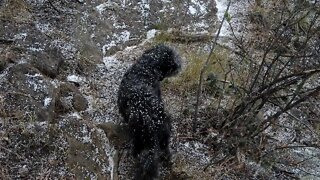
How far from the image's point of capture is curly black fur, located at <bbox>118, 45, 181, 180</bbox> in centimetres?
324

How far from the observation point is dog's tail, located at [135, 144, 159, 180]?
3.19 metres

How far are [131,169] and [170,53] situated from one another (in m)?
1.13

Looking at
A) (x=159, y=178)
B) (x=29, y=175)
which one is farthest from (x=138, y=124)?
(x=29, y=175)

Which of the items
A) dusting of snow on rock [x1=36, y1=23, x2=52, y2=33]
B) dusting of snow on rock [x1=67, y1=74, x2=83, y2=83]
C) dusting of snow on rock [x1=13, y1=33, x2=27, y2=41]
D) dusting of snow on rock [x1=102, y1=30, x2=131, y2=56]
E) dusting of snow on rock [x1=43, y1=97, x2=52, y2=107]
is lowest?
dusting of snow on rock [x1=67, y1=74, x2=83, y2=83]

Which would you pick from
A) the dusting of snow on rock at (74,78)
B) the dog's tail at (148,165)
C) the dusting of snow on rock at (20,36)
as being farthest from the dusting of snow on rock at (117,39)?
the dog's tail at (148,165)

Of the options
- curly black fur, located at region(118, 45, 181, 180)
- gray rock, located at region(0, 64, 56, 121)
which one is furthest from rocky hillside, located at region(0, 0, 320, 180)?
curly black fur, located at region(118, 45, 181, 180)

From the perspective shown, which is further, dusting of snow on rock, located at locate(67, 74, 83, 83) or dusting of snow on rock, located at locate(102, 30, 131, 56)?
dusting of snow on rock, located at locate(102, 30, 131, 56)

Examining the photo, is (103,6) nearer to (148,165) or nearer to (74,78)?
(74,78)

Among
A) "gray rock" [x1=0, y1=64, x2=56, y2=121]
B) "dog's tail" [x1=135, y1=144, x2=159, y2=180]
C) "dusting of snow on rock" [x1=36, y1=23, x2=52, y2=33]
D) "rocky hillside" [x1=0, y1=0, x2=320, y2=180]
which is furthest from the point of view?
"dusting of snow on rock" [x1=36, y1=23, x2=52, y2=33]

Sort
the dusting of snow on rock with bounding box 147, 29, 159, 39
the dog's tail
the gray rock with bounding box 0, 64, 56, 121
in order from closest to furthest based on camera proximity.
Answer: the dog's tail < the gray rock with bounding box 0, 64, 56, 121 < the dusting of snow on rock with bounding box 147, 29, 159, 39

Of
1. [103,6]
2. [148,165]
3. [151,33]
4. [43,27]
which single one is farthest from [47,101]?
[103,6]

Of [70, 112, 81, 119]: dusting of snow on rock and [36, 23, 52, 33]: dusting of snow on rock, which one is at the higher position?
[36, 23, 52, 33]: dusting of snow on rock

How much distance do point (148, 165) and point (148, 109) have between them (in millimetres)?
434

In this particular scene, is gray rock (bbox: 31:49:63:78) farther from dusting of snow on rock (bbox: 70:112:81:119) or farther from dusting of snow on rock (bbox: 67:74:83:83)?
dusting of snow on rock (bbox: 70:112:81:119)
